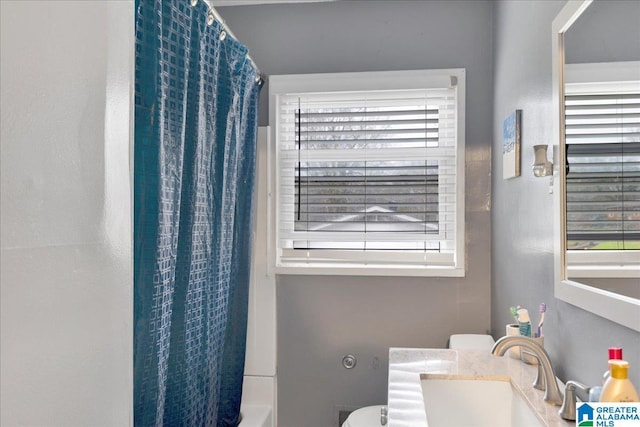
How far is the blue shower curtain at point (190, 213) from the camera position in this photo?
1.26m

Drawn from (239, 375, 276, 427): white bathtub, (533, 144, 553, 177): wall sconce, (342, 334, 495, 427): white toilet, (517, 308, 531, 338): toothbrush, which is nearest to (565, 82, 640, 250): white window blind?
(533, 144, 553, 177): wall sconce

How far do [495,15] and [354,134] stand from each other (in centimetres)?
85

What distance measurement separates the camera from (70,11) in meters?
0.56

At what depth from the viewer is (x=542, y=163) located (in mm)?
1476

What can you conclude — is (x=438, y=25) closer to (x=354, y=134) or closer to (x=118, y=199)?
(x=354, y=134)

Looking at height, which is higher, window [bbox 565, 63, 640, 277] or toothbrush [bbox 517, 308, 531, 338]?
window [bbox 565, 63, 640, 277]

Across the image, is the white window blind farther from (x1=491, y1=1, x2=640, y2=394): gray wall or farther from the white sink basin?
the white sink basin

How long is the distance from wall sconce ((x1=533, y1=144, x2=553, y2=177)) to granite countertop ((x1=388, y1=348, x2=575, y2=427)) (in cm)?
60

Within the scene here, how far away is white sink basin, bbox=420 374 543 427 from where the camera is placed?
1.44 metres

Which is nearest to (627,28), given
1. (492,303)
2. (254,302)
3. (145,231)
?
(145,231)
